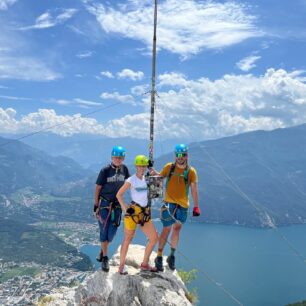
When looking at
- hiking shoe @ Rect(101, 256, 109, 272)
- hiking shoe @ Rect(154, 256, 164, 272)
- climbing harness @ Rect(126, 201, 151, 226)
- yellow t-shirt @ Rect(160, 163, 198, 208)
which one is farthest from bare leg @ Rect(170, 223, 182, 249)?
hiking shoe @ Rect(101, 256, 109, 272)

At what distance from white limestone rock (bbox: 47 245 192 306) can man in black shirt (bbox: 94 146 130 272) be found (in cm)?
50

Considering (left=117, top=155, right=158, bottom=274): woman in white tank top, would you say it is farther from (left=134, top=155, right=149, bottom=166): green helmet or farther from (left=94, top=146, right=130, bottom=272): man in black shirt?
(left=94, top=146, right=130, bottom=272): man in black shirt

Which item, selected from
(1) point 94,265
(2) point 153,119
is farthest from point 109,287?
(1) point 94,265

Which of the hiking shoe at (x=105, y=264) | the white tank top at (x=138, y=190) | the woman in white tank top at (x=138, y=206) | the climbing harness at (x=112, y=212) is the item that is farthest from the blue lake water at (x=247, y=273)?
the white tank top at (x=138, y=190)

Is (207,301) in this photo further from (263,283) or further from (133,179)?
(133,179)

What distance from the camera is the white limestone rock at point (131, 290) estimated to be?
10.4 m

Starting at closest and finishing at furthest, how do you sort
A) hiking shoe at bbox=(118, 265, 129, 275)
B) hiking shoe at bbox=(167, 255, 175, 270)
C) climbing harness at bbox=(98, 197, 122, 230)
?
1. climbing harness at bbox=(98, 197, 122, 230)
2. hiking shoe at bbox=(118, 265, 129, 275)
3. hiking shoe at bbox=(167, 255, 175, 270)

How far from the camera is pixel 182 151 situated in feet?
34.8

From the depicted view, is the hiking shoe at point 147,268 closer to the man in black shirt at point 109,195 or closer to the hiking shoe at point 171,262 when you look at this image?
the hiking shoe at point 171,262

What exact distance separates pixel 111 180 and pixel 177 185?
1.98 m

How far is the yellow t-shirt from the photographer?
10.8 meters

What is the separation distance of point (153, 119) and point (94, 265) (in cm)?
17625

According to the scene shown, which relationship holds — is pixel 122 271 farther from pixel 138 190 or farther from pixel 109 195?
pixel 138 190

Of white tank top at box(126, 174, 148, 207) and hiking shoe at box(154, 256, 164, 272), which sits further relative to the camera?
hiking shoe at box(154, 256, 164, 272)
